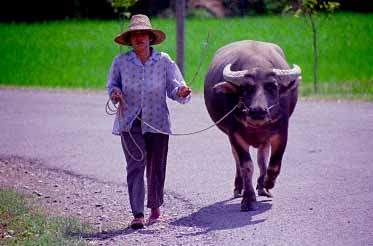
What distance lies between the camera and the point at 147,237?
8250 millimetres

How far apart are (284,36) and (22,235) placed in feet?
76.6

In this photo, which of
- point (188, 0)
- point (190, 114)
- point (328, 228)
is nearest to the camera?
point (328, 228)

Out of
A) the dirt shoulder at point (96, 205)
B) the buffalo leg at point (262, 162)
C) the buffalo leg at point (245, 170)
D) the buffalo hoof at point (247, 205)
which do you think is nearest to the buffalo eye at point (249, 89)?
the buffalo leg at point (245, 170)

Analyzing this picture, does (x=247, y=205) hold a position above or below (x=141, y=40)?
below

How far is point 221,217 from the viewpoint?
8.94 meters

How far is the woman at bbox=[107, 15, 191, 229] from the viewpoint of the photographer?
28.4 feet

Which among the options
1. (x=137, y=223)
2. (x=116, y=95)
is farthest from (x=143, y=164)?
(x=116, y=95)

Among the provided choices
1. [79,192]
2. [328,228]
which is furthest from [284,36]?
[328,228]

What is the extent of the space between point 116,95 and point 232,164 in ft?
12.8

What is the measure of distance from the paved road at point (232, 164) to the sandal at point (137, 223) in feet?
1.83

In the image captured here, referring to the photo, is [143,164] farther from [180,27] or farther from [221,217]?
[180,27]

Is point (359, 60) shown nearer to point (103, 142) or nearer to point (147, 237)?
point (103, 142)

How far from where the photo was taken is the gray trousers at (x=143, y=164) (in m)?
8.66

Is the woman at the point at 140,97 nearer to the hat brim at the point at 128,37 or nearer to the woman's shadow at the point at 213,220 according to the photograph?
the hat brim at the point at 128,37
